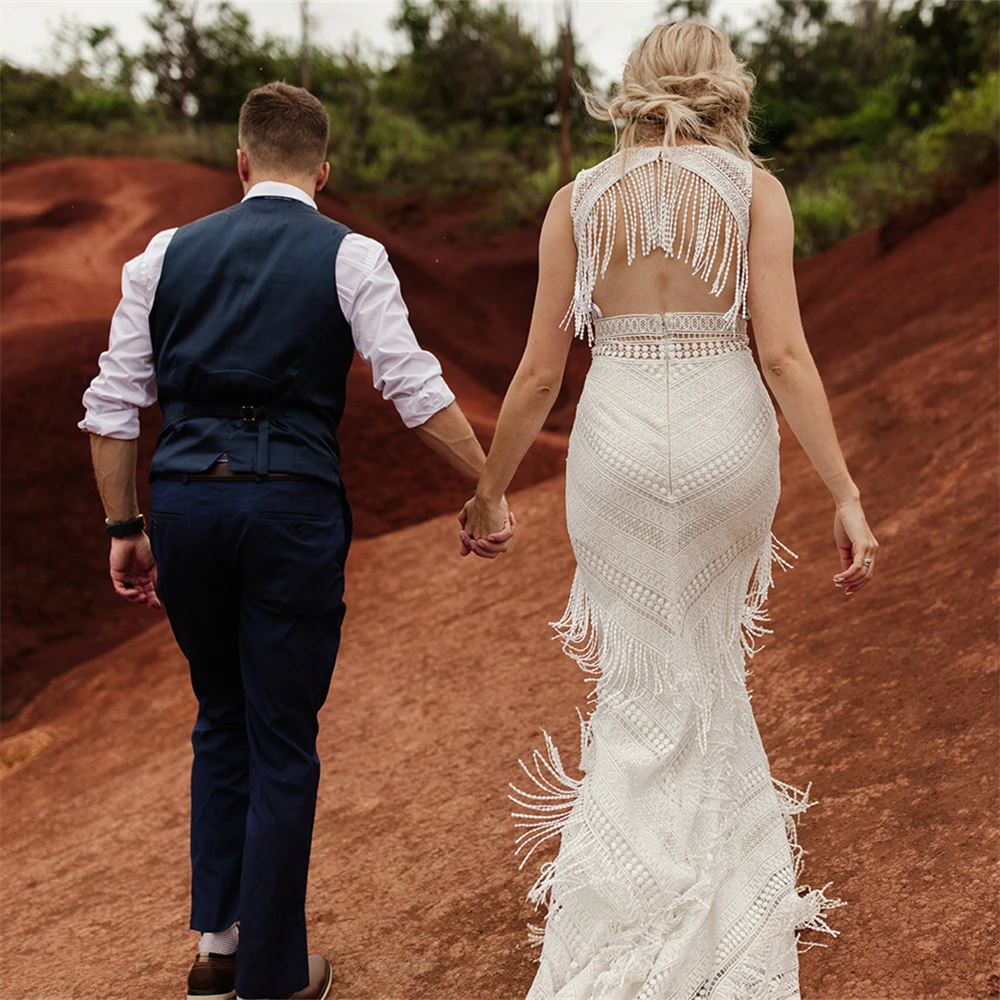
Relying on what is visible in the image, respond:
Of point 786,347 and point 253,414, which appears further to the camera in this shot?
point 253,414

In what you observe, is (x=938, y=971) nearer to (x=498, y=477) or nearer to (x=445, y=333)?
(x=498, y=477)

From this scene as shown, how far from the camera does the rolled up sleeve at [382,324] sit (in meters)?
2.62

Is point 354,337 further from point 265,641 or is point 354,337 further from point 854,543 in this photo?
point 854,543

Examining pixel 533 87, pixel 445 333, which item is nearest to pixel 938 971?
pixel 445 333

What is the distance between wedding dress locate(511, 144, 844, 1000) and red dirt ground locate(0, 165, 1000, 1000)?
1.20 feet

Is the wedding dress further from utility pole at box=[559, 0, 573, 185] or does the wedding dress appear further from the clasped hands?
utility pole at box=[559, 0, 573, 185]

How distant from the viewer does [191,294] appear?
260 centimetres

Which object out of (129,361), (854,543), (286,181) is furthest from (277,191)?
(854,543)

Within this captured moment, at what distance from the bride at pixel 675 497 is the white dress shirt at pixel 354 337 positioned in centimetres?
23

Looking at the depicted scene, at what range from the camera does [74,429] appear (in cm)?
821

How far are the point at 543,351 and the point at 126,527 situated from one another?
1.13 metres

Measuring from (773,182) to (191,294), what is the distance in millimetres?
1284

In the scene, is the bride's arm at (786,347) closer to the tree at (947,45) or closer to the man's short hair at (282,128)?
the man's short hair at (282,128)

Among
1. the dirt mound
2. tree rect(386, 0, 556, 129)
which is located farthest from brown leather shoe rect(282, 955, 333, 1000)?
tree rect(386, 0, 556, 129)
